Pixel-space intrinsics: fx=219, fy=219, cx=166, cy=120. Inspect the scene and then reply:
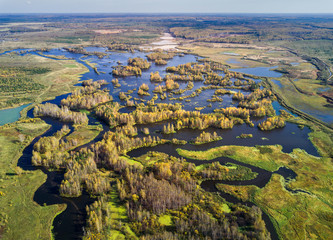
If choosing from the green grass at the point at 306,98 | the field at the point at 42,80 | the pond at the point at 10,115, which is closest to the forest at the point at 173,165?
the green grass at the point at 306,98

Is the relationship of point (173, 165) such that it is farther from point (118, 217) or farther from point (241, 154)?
point (241, 154)

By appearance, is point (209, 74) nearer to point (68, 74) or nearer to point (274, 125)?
point (274, 125)

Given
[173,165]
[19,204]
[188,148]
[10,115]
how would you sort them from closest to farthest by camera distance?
[19,204], [173,165], [188,148], [10,115]

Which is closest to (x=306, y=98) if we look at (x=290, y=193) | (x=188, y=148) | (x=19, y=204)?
(x=290, y=193)

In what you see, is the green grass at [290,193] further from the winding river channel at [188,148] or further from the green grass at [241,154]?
the winding river channel at [188,148]

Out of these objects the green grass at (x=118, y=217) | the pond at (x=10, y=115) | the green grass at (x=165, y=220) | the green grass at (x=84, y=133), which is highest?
the pond at (x=10, y=115)

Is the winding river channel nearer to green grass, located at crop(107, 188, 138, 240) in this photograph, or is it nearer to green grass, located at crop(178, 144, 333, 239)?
green grass, located at crop(178, 144, 333, 239)

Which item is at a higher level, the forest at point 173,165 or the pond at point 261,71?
the pond at point 261,71

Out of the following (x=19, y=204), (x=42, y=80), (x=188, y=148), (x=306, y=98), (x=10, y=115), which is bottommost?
(x=188, y=148)

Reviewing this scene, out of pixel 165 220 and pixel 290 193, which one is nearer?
pixel 165 220

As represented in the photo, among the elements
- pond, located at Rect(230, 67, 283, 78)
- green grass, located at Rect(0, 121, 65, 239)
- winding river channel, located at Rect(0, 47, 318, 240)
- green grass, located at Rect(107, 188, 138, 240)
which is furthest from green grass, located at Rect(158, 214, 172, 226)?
pond, located at Rect(230, 67, 283, 78)
